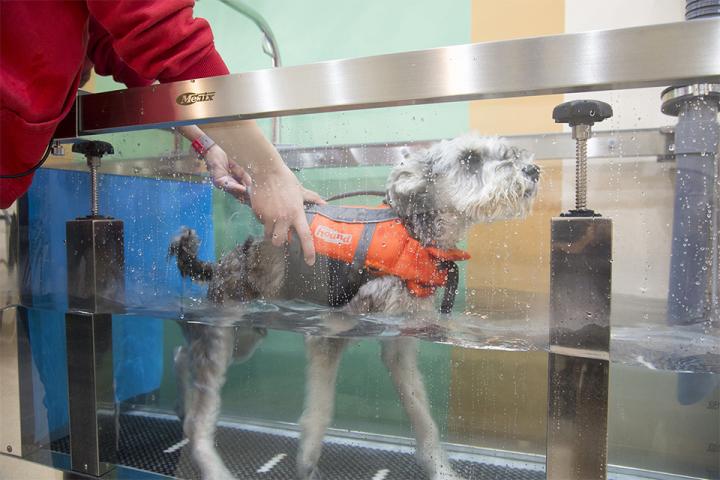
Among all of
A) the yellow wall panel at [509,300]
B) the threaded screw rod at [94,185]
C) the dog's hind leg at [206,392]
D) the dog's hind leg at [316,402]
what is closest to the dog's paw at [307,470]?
the dog's hind leg at [316,402]

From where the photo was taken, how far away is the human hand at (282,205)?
0.77 meters

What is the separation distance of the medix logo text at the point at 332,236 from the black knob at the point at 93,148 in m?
0.43

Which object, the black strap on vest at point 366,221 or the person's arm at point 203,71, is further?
the black strap on vest at point 366,221

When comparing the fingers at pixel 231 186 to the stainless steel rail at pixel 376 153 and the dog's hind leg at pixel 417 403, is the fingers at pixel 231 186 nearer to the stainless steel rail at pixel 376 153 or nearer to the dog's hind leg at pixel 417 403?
the stainless steel rail at pixel 376 153

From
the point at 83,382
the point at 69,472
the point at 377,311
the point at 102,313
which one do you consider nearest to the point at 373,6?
the point at 377,311

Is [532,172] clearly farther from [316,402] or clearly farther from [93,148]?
[93,148]

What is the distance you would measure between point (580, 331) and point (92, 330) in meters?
0.78

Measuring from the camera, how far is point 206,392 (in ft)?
3.26

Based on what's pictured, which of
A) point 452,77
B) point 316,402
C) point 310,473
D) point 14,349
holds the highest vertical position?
point 452,77

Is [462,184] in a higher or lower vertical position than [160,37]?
lower

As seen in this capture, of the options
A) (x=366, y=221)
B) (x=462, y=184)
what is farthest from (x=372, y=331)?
(x=462, y=184)

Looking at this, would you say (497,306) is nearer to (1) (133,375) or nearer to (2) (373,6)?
(1) (133,375)

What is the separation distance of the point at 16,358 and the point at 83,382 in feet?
1.04

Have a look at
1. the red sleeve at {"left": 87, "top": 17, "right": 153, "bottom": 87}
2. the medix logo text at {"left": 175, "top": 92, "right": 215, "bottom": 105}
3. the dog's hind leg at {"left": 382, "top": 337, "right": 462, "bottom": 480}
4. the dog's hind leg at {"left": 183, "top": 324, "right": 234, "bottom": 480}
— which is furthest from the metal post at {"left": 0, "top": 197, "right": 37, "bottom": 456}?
the dog's hind leg at {"left": 382, "top": 337, "right": 462, "bottom": 480}
